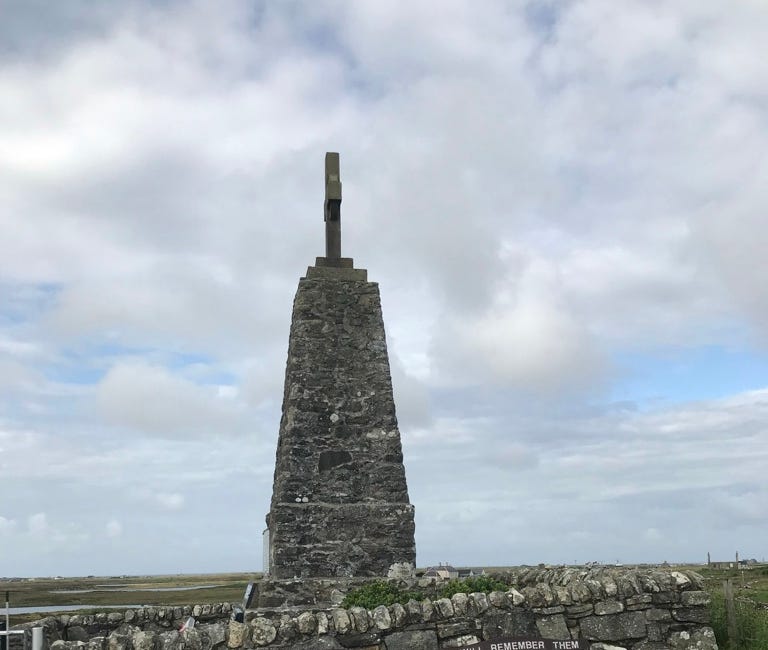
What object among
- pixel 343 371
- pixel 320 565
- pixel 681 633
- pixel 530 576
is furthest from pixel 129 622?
pixel 681 633

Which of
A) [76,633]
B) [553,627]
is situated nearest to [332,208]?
[76,633]

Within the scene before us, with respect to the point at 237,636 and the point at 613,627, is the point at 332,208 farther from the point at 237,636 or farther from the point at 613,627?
the point at 613,627

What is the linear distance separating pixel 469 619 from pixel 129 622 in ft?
23.3

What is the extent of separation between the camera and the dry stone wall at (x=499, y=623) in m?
9.93

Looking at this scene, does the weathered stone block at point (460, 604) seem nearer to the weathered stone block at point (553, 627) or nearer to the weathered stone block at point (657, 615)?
the weathered stone block at point (553, 627)

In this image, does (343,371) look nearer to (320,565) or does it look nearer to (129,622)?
(320,565)

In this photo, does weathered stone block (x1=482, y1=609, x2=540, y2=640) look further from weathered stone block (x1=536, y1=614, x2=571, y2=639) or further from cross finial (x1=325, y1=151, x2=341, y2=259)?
cross finial (x1=325, y1=151, x2=341, y2=259)

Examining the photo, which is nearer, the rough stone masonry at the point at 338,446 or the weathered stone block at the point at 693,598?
the weathered stone block at the point at 693,598

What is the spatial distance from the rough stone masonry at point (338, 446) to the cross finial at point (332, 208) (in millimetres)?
465

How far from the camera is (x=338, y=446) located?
623 inches

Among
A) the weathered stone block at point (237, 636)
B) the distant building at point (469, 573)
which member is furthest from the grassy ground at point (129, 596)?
the weathered stone block at point (237, 636)

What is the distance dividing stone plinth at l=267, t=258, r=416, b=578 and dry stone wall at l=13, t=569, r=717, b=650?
454 centimetres

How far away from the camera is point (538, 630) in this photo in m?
10.5

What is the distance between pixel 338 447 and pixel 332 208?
515cm
